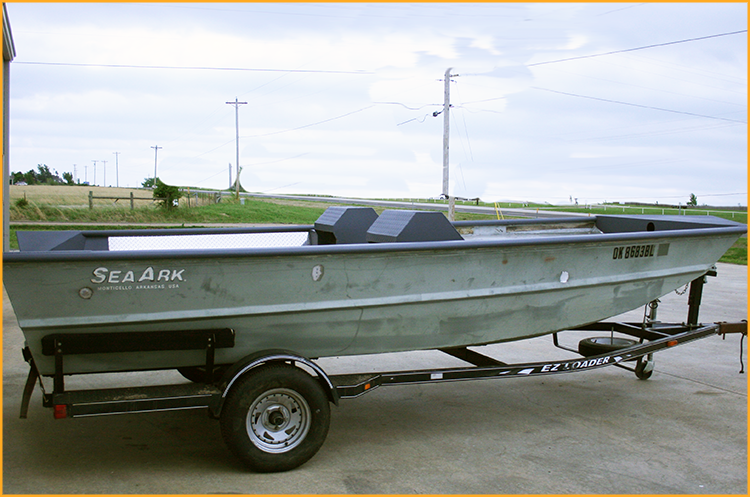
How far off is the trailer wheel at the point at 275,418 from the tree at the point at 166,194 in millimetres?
23015

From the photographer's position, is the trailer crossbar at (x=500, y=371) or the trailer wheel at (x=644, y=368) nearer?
the trailer crossbar at (x=500, y=371)

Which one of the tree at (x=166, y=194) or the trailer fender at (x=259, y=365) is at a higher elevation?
the tree at (x=166, y=194)

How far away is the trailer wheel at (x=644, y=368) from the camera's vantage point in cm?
560

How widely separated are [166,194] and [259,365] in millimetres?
23054

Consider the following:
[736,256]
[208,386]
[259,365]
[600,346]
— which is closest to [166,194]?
[736,256]

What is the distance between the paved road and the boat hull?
0.61 metres

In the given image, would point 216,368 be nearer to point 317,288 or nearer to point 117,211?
point 317,288

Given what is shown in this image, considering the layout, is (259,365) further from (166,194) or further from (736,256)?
(166,194)

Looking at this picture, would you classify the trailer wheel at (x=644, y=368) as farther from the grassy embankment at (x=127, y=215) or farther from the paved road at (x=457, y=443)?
the grassy embankment at (x=127, y=215)

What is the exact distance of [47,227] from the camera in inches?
822

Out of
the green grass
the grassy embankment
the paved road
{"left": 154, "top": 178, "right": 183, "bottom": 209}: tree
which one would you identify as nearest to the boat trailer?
the paved road

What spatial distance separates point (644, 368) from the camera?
562 cm

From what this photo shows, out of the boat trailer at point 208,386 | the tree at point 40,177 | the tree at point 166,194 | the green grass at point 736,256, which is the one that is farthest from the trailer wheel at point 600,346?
the tree at point 40,177

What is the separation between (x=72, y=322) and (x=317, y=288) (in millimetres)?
1318
